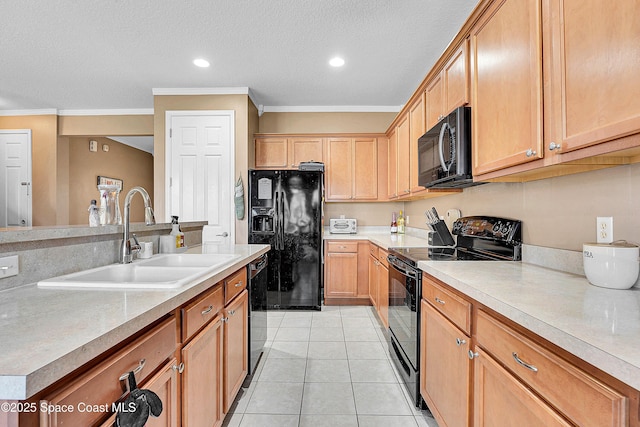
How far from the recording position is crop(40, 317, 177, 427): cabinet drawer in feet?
1.94

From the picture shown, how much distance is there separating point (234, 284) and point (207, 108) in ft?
9.43

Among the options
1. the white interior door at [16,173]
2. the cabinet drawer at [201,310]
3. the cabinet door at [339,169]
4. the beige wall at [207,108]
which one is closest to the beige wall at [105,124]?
the white interior door at [16,173]

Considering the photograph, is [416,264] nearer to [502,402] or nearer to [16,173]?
[502,402]

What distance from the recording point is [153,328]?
3.03 ft

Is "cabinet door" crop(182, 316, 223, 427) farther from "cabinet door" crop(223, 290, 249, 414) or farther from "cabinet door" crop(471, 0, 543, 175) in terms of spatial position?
"cabinet door" crop(471, 0, 543, 175)

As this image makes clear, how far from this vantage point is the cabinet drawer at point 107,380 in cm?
59

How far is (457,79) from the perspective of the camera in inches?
79.3

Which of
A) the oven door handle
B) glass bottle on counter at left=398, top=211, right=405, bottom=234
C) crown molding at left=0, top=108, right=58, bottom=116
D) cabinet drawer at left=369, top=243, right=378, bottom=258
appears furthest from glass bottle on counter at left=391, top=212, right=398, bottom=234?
crown molding at left=0, top=108, right=58, bottom=116

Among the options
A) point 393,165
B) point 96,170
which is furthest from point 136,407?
point 96,170

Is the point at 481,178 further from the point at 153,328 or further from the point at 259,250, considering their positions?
the point at 153,328

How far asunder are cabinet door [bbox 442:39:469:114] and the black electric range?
0.82m

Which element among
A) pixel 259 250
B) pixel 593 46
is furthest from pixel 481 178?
pixel 259 250

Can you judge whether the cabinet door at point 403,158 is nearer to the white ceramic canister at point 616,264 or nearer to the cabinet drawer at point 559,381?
the white ceramic canister at point 616,264

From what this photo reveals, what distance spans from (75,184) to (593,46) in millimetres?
6591
